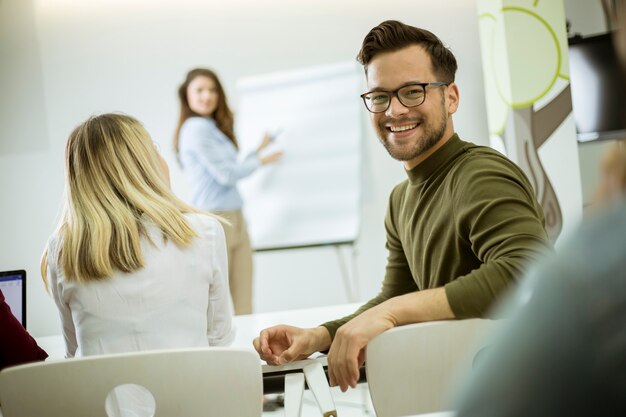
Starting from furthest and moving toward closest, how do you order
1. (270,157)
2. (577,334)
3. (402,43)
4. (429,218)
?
(270,157)
(402,43)
(429,218)
(577,334)

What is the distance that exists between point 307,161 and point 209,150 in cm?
89

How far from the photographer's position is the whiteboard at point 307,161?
534 cm

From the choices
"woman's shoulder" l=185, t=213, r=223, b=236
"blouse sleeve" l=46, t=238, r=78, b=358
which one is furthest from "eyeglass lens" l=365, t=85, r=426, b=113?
"blouse sleeve" l=46, t=238, r=78, b=358

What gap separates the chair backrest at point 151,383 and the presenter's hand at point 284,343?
264 mm

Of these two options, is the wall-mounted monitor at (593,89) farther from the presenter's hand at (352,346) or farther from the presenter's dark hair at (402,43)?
the presenter's hand at (352,346)

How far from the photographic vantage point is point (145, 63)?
5.58 m

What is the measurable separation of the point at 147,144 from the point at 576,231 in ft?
5.64

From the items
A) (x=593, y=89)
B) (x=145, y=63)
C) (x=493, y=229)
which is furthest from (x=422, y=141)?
(x=145, y=63)

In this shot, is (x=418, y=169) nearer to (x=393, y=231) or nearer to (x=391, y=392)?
(x=393, y=231)

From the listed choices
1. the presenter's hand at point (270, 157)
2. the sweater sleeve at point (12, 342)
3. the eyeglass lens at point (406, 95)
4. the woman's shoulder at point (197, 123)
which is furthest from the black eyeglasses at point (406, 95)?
the presenter's hand at point (270, 157)

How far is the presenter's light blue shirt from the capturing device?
15.6 ft

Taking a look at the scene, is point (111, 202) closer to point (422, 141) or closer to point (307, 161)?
point (422, 141)

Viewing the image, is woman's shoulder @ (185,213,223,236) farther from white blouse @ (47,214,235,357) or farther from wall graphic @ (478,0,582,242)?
wall graphic @ (478,0,582,242)

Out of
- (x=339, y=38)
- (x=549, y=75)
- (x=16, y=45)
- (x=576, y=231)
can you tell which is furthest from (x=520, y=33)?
(x=576, y=231)
